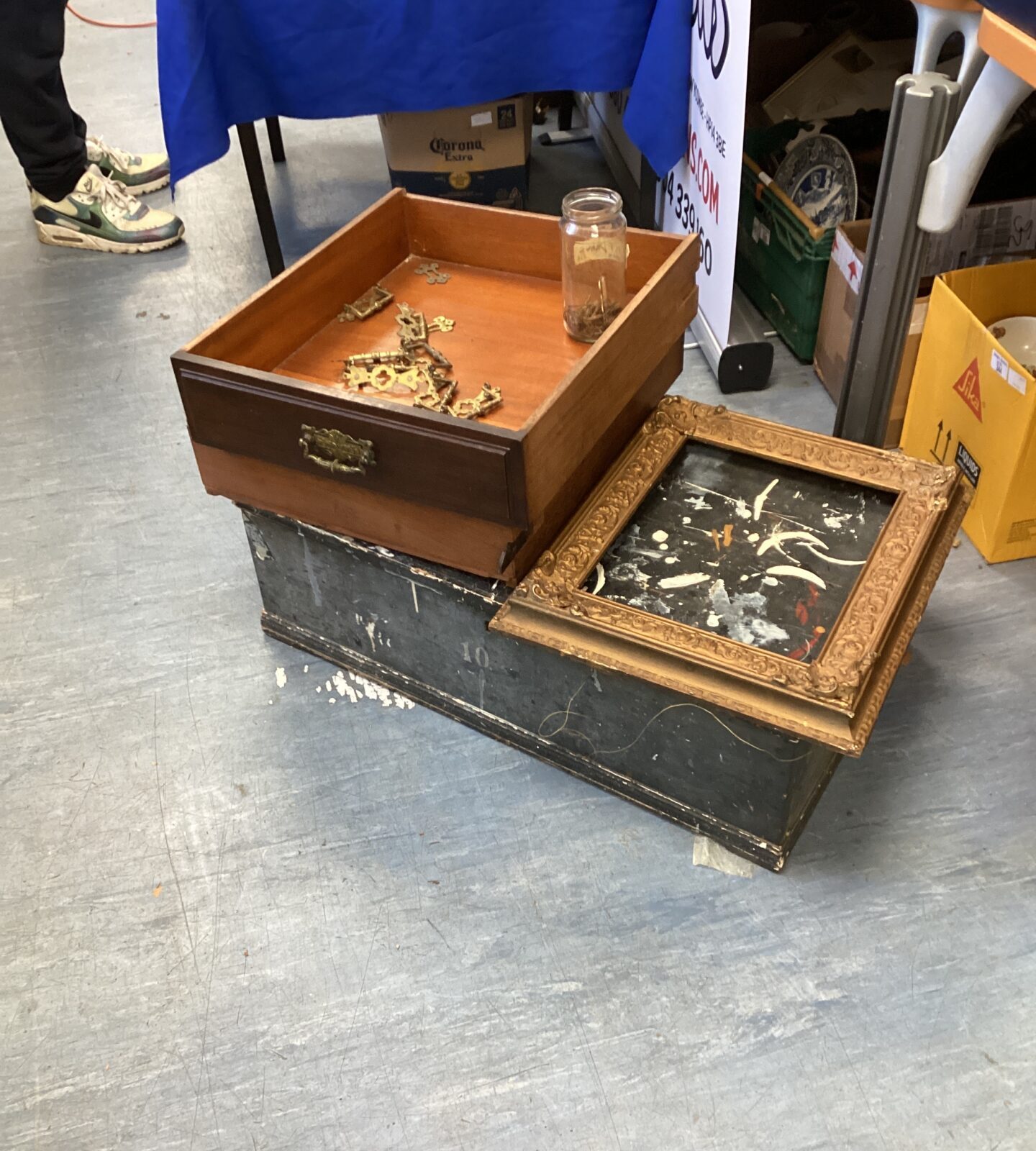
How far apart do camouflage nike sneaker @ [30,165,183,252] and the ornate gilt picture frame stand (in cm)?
167

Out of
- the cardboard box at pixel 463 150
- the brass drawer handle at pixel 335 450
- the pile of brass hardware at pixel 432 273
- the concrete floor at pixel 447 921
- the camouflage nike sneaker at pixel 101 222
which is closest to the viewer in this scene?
the concrete floor at pixel 447 921

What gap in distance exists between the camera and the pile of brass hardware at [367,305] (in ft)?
4.47

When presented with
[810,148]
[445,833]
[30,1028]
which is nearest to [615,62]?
[810,148]

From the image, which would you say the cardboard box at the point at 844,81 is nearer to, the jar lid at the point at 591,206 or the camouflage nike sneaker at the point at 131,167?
the jar lid at the point at 591,206

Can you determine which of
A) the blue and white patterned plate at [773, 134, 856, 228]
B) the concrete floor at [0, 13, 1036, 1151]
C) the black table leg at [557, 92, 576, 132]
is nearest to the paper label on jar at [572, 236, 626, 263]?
the concrete floor at [0, 13, 1036, 1151]

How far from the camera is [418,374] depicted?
1.25 m

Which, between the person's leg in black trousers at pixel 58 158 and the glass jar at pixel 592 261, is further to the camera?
the person's leg in black trousers at pixel 58 158

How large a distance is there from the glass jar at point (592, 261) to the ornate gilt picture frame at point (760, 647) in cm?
15

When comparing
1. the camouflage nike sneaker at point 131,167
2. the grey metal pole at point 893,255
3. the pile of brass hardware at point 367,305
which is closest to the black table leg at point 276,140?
the camouflage nike sneaker at point 131,167

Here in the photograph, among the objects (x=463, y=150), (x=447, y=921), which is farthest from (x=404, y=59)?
(x=447, y=921)

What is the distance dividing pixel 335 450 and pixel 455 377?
0.79 feet

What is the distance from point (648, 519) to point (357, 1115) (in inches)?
26.9

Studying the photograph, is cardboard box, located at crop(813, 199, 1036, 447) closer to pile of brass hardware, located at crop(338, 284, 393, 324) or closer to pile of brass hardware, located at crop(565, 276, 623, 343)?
pile of brass hardware, located at crop(565, 276, 623, 343)

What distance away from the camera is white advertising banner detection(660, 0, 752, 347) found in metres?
1.54
